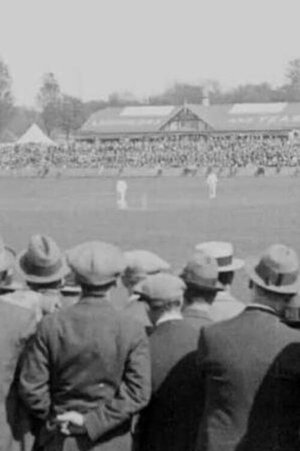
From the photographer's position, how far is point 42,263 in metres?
6.33

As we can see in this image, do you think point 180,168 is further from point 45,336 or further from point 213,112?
point 45,336

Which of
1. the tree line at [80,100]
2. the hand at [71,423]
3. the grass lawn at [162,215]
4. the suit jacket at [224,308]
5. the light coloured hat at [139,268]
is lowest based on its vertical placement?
the tree line at [80,100]

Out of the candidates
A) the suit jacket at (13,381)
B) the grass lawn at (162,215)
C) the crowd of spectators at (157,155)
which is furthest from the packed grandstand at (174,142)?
the suit jacket at (13,381)

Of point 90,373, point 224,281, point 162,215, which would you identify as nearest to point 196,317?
point 90,373

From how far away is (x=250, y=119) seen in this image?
102000 millimetres

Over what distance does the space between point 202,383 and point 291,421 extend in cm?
58

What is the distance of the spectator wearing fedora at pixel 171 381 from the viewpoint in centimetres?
572

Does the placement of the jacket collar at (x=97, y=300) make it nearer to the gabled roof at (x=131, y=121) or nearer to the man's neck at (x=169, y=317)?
the man's neck at (x=169, y=317)

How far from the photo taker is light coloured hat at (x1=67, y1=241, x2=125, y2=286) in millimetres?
5586

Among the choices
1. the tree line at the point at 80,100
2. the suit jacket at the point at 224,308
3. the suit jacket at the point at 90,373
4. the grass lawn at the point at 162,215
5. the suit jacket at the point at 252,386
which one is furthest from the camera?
the tree line at the point at 80,100

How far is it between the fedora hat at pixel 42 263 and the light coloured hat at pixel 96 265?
0.66 m

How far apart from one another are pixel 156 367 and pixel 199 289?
0.53 m

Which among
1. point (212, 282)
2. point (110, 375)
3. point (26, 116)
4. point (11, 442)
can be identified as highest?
point (212, 282)

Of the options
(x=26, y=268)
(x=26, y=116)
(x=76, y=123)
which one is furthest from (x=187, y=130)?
(x=26, y=268)
